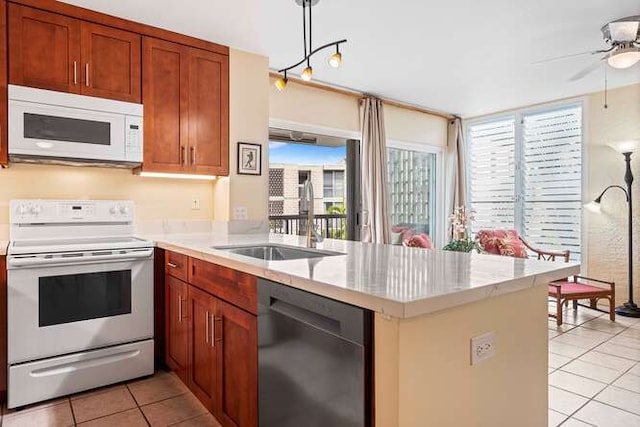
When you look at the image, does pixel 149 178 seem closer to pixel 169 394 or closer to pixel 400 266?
pixel 169 394

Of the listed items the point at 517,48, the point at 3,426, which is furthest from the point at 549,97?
the point at 3,426

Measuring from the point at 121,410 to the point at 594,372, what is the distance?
308 cm

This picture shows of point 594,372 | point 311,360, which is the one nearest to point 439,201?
point 594,372

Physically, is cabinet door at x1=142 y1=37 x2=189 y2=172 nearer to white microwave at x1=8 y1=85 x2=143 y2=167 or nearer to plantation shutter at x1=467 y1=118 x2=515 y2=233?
white microwave at x1=8 y1=85 x2=143 y2=167

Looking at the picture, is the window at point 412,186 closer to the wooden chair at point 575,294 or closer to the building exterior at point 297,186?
the building exterior at point 297,186

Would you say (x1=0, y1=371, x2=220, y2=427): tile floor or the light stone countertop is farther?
(x1=0, y1=371, x2=220, y2=427): tile floor

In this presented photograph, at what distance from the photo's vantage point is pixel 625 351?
10.5ft

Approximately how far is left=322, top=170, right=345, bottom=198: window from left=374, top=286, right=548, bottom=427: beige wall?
3.94 metres

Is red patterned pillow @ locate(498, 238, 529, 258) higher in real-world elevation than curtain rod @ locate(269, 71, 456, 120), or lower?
lower

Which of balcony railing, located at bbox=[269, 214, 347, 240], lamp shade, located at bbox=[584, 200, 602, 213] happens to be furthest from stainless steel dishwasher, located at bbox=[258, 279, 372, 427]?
lamp shade, located at bbox=[584, 200, 602, 213]

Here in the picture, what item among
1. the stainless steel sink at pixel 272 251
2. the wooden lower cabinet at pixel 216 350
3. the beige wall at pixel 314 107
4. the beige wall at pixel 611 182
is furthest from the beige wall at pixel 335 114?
the wooden lower cabinet at pixel 216 350

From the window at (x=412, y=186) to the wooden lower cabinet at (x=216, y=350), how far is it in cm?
Result: 358

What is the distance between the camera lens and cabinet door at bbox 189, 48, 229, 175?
3.20m

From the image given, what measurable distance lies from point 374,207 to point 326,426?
3794 mm
